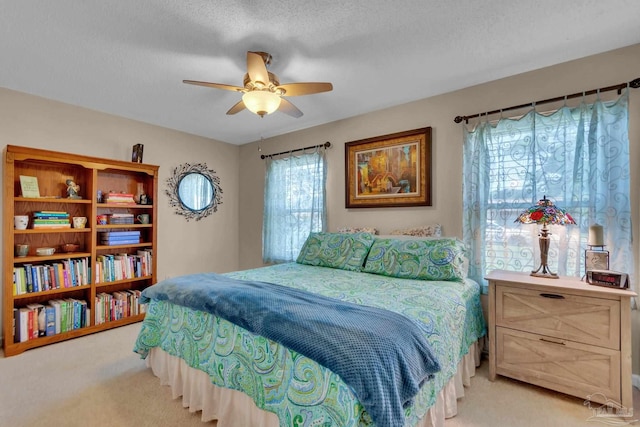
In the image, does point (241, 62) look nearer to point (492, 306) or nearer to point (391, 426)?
point (391, 426)

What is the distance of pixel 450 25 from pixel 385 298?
1.81 metres

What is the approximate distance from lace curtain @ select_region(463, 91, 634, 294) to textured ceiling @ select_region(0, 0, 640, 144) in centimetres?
51

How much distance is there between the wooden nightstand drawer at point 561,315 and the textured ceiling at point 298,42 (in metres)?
1.76

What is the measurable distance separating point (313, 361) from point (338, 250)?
70.3 inches

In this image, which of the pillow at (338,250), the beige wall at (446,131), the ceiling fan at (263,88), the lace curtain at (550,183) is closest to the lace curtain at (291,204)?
the beige wall at (446,131)

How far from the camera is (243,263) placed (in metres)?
4.76

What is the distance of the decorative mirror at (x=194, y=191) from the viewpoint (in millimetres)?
4039

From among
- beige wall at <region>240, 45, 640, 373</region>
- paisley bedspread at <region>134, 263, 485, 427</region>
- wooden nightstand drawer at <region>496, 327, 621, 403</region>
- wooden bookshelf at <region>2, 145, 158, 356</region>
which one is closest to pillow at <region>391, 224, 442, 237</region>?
beige wall at <region>240, 45, 640, 373</region>

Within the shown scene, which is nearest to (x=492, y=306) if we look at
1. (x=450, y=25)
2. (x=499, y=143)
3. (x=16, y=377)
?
(x=499, y=143)

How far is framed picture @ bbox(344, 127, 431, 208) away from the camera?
117 inches

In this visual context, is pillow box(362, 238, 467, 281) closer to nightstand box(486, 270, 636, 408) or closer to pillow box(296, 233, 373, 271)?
pillow box(296, 233, 373, 271)

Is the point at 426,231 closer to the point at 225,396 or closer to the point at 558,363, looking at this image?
the point at 558,363

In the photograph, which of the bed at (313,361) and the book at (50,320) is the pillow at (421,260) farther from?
the book at (50,320)

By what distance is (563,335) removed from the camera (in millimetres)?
1895
